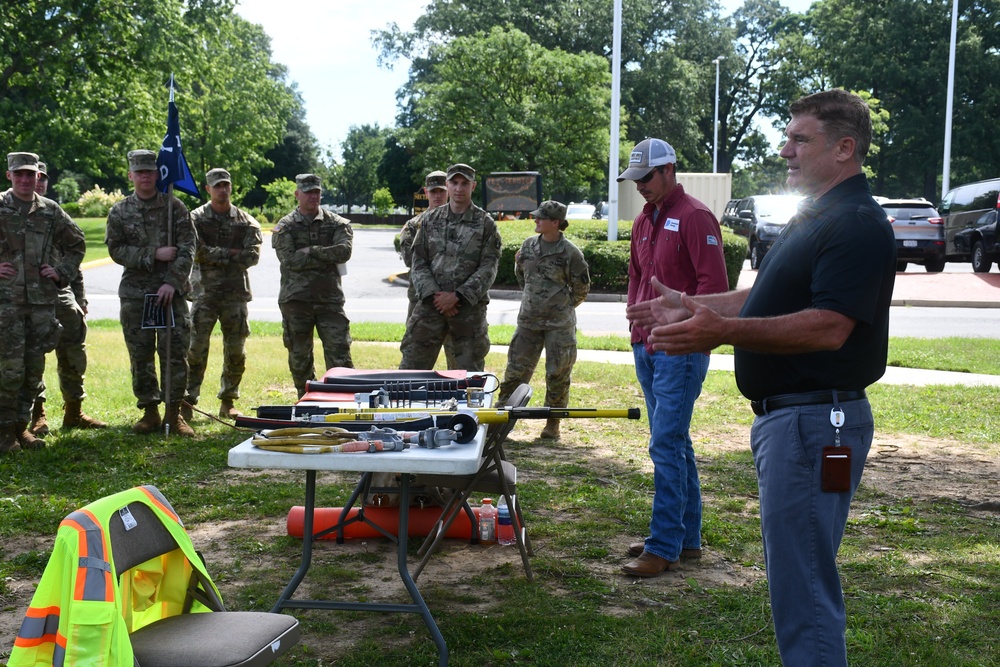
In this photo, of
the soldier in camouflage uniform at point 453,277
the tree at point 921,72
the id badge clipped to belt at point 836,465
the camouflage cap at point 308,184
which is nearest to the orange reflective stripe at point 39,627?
the id badge clipped to belt at point 836,465

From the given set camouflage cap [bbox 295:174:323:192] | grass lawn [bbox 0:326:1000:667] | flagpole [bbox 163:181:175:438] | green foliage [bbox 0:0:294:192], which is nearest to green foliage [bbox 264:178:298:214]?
green foliage [bbox 0:0:294:192]

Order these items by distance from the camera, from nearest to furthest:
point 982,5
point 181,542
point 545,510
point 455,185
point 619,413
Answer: point 181,542 < point 619,413 < point 545,510 < point 455,185 < point 982,5

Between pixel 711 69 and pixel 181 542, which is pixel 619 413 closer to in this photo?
pixel 181 542

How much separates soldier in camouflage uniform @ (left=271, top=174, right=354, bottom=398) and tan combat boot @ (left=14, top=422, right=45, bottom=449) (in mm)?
2188

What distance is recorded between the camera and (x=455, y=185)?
772 cm

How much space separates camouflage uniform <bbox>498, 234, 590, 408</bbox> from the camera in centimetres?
818

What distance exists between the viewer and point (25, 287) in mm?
7406

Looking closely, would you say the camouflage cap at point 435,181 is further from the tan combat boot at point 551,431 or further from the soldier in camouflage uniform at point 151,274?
the tan combat boot at point 551,431

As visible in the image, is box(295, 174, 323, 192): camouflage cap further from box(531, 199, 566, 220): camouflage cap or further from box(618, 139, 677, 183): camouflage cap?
box(618, 139, 677, 183): camouflage cap

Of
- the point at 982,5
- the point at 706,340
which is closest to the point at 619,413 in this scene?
the point at 706,340

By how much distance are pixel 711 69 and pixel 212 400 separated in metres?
54.8

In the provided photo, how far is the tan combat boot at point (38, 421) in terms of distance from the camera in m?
8.05

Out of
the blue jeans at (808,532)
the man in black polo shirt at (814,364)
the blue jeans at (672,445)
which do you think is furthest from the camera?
the blue jeans at (672,445)

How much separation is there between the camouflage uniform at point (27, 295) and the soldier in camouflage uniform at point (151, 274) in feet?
1.57
